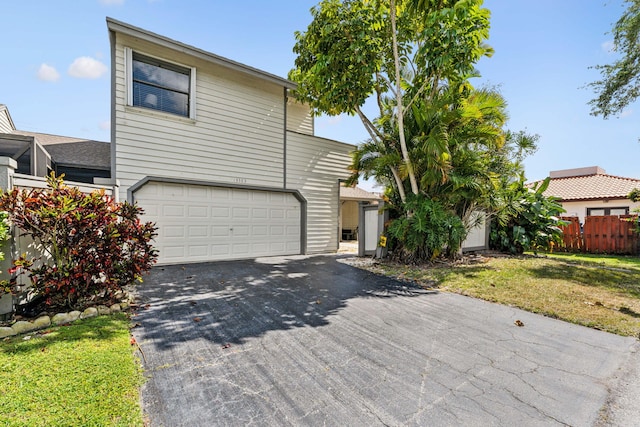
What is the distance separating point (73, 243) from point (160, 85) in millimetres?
5640

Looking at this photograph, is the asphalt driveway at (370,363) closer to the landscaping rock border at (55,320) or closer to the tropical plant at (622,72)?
the landscaping rock border at (55,320)

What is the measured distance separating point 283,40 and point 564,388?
10.4 metres

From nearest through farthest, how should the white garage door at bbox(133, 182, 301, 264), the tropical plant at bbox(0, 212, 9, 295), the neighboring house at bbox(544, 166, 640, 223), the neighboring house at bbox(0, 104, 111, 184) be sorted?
the tropical plant at bbox(0, 212, 9, 295) → the neighboring house at bbox(0, 104, 111, 184) → the white garage door at bbox(133, 182, 301, 264) → the neighboring house at bbox(544, 166, 640, 223)

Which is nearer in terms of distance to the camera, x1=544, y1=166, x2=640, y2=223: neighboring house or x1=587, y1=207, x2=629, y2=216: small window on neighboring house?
x1=587, y1=207, x2=629, y2=216: small window on neighboring house

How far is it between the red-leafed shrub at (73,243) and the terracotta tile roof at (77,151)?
4680 mm

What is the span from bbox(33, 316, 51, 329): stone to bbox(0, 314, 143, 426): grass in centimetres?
18

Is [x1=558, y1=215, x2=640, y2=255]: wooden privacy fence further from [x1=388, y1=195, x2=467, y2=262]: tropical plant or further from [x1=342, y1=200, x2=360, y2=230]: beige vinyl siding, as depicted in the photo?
[x1=342, y1=200, x2=360, y2=230]: beige vinyl siding

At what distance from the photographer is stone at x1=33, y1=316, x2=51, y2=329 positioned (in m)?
3.31

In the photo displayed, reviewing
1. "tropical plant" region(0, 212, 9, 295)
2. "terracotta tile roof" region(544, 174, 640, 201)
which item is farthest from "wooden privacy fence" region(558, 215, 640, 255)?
"tropical plant" region(0, 212, 9, 295)

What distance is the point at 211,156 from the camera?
27.1ft

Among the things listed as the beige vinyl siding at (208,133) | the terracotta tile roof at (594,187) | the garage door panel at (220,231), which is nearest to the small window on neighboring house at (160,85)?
the beige vinyl siding at (208,133)

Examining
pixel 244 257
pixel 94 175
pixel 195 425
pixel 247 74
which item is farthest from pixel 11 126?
pixel 195 425

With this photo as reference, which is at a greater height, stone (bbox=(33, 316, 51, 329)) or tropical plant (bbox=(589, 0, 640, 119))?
tropical plant (bbox=(589, 0, 640, 119))

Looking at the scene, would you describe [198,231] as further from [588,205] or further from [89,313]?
[588,205]
